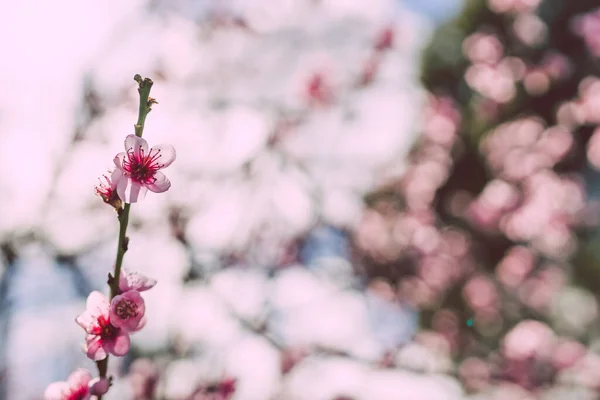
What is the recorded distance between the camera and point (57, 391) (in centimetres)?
94

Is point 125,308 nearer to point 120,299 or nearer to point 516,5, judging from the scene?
point 120,299

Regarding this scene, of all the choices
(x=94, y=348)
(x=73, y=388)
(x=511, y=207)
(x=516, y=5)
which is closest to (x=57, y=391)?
(x=73, y=388)

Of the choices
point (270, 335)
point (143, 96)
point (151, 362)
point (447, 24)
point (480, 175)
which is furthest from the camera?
point (447, 24)

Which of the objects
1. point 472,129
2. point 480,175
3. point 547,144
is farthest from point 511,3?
point 480,175

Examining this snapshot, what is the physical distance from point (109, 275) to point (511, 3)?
6.94 metres

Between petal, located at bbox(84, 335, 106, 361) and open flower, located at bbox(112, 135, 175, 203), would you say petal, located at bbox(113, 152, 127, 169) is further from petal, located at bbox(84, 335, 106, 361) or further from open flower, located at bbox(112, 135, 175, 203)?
petal, located at bbox(84, 335, 106, 361)

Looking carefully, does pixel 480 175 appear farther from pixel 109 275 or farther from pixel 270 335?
pixel 109 275

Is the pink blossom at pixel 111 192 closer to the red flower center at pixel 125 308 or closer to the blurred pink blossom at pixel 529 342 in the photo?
the red flower center at pixel 125 308

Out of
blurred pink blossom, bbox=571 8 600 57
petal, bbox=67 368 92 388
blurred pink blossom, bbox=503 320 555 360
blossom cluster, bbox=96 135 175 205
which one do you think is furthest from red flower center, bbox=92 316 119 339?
blurred pink blossom, bbox=571 8 600 57

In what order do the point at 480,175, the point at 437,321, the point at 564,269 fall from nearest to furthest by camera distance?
1. the point at 564,269
2. the point at 437,321
3. the point at 480,175

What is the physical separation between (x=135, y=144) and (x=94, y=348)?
16.8 inches

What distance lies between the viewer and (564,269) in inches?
255

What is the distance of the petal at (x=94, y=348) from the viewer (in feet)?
2.93

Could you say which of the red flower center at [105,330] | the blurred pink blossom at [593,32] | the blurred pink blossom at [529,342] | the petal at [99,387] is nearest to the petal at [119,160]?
the red flower center at [105,330]
